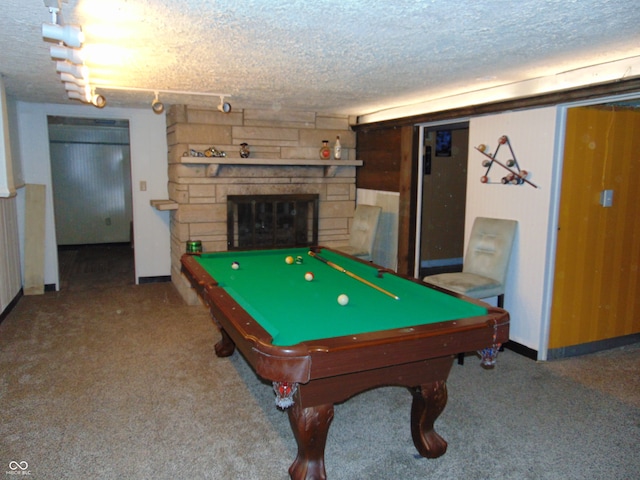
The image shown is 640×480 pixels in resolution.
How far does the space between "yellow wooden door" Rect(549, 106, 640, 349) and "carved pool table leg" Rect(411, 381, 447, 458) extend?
5.81 feet

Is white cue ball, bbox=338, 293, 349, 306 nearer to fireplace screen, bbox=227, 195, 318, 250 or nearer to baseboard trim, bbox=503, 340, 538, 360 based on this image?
baseboard trim, bbox=503, 340, 538, 360

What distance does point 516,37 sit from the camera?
102 inches

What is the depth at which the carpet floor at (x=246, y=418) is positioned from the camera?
8.09 feet

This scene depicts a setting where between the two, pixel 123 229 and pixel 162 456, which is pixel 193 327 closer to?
pixel 162 456

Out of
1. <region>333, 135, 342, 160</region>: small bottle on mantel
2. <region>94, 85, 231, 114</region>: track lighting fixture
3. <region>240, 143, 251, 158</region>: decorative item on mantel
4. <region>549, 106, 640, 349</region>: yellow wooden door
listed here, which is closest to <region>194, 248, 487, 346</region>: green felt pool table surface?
<region>94, 85, 231, 114</region>: track lighting fixture

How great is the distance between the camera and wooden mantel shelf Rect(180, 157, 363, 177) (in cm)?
524

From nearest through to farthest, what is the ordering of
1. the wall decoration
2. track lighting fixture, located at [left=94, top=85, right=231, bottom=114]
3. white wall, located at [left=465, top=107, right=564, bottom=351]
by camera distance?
white wall, located at [left=465, top=107, right=564, bottom=351], track lighting fixture, located at [left=94, top=85, right=231, bottom=114], the wall decoration

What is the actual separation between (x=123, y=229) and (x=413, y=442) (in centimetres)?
765

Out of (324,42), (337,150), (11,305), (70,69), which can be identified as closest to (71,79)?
(70,69)

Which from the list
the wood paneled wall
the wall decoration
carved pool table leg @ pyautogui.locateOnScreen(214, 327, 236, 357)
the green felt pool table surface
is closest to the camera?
the green felt pool table surface

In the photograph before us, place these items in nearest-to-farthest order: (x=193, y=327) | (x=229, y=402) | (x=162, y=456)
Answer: (x=162, y=456) < (x=229, y=402) < (x=193, y=327)

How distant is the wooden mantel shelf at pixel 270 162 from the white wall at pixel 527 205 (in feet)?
6.65

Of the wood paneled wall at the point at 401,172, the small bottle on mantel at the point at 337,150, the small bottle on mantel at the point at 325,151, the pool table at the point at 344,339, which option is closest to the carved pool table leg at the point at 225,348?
the pool table at the point at 344,339

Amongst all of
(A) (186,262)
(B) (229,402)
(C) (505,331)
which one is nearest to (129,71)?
(A) (186,262)
